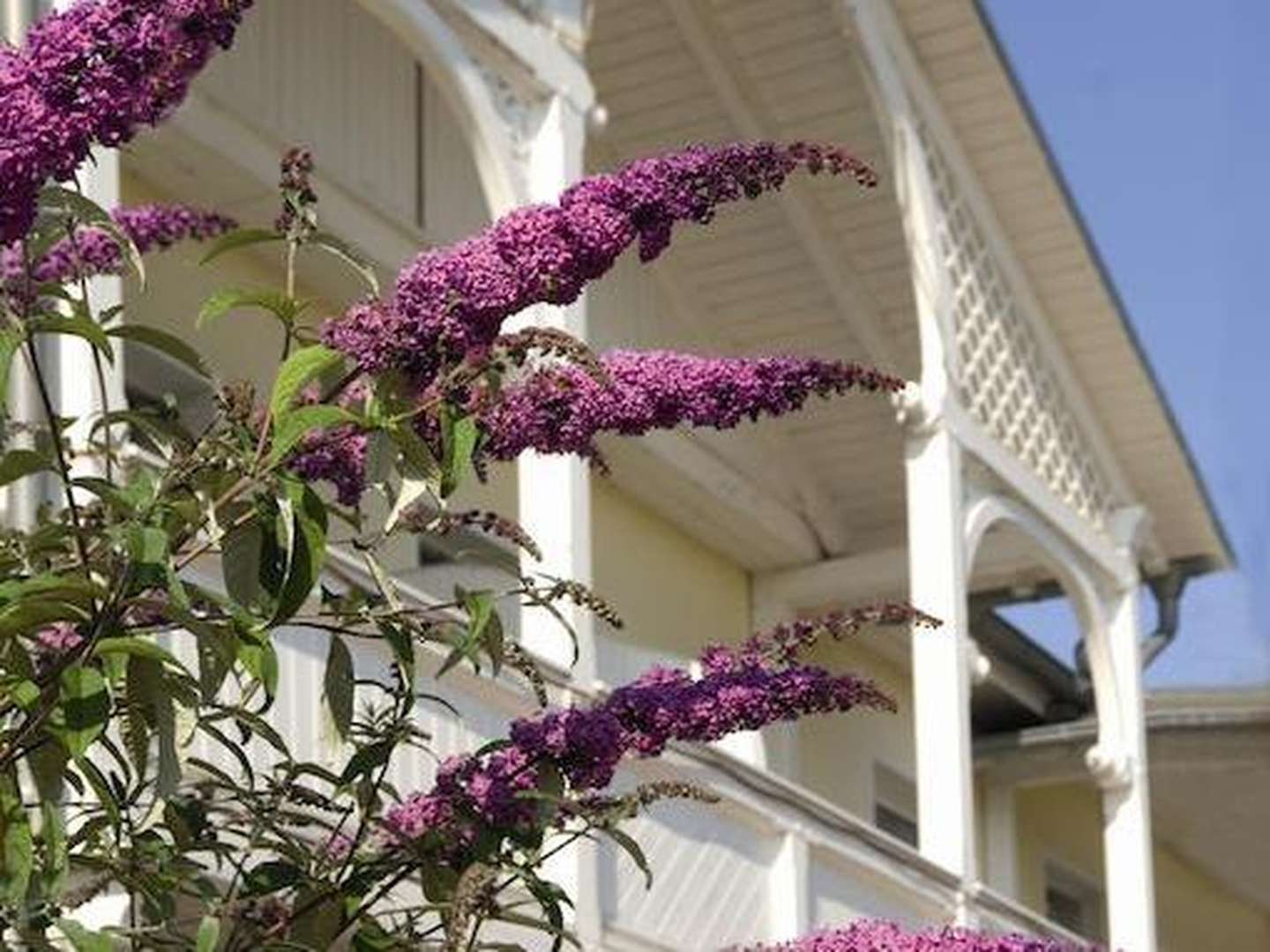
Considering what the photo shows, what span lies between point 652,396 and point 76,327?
0.77 m

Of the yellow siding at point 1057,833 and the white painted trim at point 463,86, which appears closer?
the white painted trim at point 463,86

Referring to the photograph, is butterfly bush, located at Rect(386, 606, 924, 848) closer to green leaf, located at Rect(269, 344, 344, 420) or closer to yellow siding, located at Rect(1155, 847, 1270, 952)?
green leaf, located at Rect(269, 344, 344, 420)

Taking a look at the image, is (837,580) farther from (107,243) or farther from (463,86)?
(107,243)

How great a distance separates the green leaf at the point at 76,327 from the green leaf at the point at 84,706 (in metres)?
0.43

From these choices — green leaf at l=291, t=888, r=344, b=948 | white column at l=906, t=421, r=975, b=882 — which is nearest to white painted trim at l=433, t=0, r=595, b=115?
white column at l=906, t=421, r=975, b=882

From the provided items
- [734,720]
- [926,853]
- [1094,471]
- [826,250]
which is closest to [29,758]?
[734,720]

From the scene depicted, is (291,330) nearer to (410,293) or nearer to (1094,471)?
(410,293)

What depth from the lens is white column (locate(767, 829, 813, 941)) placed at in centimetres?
1129

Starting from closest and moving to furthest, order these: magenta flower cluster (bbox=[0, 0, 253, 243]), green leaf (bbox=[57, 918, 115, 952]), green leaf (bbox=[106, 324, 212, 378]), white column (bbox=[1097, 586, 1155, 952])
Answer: magenta flower cluster (bbox=[0, 0, 253, 243]) → green leaf (bbox=[57, 918, 115, 952]) → green leaf (bbox=[106, 324, 212, 378]) → white column (bbox=[1097, 586, 1155, 952])

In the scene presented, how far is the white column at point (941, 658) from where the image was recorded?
12.9 m

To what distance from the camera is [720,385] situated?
4.29m

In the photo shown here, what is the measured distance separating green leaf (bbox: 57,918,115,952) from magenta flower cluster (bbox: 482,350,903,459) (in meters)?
0.85

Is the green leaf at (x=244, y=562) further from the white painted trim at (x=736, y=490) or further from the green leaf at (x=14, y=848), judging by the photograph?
the white painted trim at (x=736, y=490)

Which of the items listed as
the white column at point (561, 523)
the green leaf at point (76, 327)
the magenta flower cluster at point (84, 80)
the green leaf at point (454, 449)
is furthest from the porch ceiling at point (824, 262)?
the magenta flower cluster at point (84, 80)
